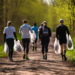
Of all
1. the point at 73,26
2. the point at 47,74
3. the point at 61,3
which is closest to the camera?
the point at 47,74

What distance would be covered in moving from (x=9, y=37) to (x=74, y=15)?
6.67 m

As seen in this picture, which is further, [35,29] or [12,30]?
[35,29]

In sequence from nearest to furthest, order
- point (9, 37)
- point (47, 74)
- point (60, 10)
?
point (47, 74) → point (9, 37) → point (60, 10)

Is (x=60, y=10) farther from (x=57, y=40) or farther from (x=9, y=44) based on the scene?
→ (x=9, y=44)

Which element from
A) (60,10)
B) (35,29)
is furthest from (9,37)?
(60,10)

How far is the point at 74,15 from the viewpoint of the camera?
13.9m

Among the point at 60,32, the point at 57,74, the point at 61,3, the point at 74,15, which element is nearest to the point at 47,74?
the point at 57,74

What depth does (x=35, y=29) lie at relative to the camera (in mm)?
13484

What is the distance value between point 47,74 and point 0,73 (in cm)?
155

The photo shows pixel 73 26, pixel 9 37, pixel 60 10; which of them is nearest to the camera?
pixel 9 37

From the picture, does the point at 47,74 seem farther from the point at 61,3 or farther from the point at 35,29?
the point at 61,3

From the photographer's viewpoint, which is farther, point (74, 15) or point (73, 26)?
point (73, 26)

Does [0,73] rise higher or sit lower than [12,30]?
lower

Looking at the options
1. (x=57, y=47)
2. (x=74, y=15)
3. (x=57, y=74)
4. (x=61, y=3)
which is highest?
(x=61, y=3)
